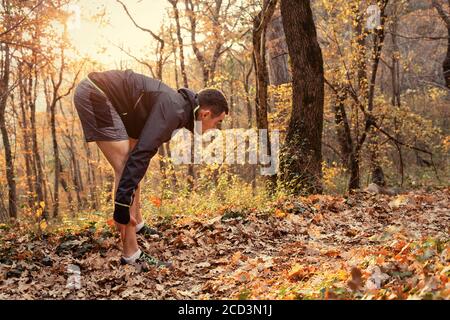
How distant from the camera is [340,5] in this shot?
44.8 feet

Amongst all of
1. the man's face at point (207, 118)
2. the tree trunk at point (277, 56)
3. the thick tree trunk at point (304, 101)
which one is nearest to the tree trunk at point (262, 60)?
the thick tree trunk at point (304, 101)

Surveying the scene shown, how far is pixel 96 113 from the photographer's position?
438cm

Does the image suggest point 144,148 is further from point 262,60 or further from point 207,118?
point 262,60

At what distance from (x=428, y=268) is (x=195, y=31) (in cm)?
1878

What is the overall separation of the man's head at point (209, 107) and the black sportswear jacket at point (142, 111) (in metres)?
0.07

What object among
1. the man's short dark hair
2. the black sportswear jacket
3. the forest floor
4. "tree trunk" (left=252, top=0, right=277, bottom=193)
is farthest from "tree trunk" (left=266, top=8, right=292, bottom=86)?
the black sportswear jacket

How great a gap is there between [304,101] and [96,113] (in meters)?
5.67

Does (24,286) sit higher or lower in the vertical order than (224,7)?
lower

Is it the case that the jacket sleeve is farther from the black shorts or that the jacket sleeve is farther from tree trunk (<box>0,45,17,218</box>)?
tree trunk (<box>0,45,17,218</box>)

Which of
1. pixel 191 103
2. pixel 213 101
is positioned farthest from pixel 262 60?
pixel 191 103

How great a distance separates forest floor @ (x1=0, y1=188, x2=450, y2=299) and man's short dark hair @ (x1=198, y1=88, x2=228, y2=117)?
157 centimetres
